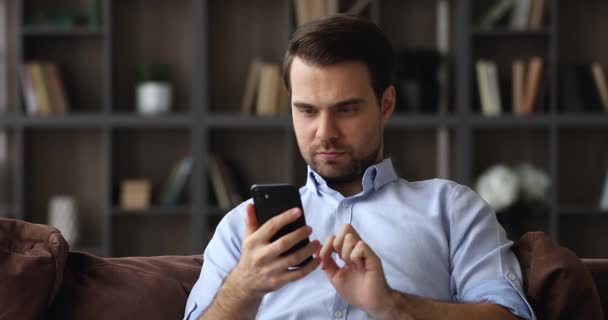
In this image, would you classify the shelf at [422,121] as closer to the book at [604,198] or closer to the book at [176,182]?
the book at [604,198]

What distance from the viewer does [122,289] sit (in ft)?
5.69

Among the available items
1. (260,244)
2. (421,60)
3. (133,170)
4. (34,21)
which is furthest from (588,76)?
(260,244)

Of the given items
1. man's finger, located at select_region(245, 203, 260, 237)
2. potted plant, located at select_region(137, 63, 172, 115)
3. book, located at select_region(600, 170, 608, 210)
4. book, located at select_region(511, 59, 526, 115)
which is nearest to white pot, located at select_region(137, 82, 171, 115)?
potted plant, located at select_region(137, 63, 172, 115)

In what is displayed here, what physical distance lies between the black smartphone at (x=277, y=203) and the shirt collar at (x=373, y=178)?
14.1 inches

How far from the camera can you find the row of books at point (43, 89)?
4.13 m

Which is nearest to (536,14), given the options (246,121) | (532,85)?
(532,85)

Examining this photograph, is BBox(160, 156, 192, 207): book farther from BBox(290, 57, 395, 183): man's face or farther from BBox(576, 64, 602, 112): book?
BBox(290, 57, 395, 183): man's face

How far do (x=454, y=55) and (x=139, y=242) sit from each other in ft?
6.05

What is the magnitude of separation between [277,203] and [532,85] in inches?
115

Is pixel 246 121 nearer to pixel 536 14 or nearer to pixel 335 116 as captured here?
pixel 536 14

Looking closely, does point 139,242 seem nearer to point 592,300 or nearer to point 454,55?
point 454,55

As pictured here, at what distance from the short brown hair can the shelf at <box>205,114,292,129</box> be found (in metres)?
2.32

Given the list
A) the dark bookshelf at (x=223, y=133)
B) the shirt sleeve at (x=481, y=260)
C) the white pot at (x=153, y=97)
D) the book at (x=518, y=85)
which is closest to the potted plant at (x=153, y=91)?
the white pot at (x=153, y=97)

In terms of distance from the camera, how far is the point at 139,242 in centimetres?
440
